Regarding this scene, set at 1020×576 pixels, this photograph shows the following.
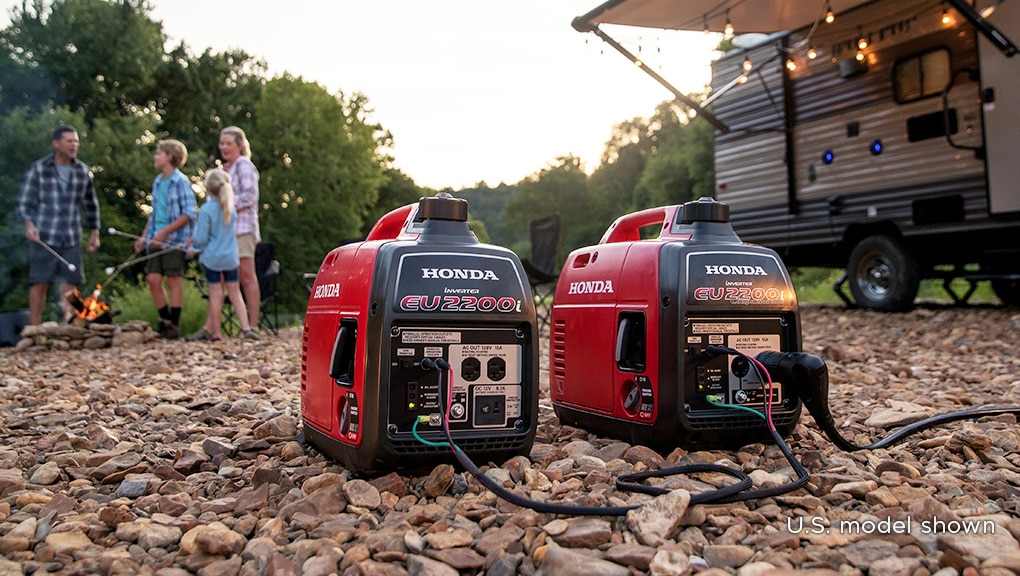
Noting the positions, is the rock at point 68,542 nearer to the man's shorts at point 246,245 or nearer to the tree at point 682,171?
the man's shorts at point 246,245

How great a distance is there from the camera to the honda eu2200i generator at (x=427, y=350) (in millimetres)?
2480

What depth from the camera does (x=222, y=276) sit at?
291 inches

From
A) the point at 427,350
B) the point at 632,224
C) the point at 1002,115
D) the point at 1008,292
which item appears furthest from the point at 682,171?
the point at 427,350

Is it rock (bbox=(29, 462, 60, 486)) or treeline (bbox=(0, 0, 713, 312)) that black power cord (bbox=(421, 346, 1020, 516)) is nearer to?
rock (bbox=(29, 462, 60, 486))

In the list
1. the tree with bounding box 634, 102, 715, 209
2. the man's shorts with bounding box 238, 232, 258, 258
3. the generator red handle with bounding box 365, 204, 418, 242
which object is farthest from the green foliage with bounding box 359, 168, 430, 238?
the generator red handle with bounding box 365, 204, 418, 242

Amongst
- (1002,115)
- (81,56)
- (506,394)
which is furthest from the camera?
(81,56)

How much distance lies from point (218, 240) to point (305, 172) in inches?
1254

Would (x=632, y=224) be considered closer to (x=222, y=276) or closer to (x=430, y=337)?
(x=430, y=337)

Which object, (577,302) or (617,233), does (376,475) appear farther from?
(617,233)

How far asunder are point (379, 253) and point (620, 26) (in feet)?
24.6

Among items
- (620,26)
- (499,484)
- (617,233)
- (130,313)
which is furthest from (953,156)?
(130,313)

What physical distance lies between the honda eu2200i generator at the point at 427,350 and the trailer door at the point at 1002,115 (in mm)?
6807

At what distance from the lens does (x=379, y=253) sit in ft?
8.40

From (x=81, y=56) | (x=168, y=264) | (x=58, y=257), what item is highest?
(x=81, y=56)
